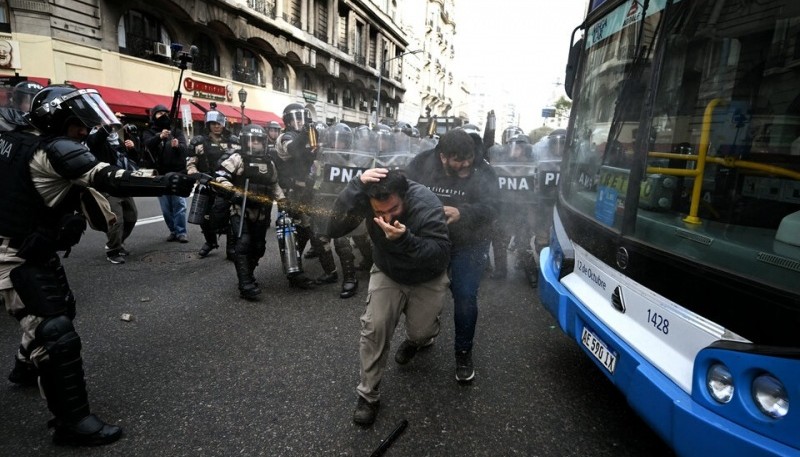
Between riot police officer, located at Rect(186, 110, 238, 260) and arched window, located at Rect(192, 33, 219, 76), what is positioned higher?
arched window, located at Rect(192, 33, 219, 76)

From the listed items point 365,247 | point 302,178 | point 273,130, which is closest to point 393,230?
point 365,247

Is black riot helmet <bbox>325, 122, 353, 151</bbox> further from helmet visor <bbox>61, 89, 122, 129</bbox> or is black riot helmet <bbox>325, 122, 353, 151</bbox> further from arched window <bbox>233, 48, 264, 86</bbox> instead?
arched window <bbox>233, 48, 264, 86</bbox>

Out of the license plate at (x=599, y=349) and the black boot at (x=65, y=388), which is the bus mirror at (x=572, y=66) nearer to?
the license plate at (x=599, y=349)

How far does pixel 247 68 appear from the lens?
2272cm

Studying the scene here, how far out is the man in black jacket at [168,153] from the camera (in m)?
6.64

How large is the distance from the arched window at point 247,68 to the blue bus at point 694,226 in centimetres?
2198

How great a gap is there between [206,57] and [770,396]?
22843mm

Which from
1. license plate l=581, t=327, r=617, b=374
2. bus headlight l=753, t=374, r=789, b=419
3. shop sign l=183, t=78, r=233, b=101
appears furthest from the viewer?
shop sign l=183, t=78, r=233, b=101

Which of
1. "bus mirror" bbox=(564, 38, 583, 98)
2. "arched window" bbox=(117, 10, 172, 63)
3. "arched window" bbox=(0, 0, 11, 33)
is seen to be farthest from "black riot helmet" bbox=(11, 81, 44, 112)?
"arched window" bbox=(117, 10, 172, 63)

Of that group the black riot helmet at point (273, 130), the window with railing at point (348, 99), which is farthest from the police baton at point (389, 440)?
the window with railing at point (348, 99)

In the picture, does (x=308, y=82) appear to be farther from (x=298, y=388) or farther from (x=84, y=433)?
(x=84, y=433)

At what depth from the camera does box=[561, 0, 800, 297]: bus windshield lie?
2248 millimetres

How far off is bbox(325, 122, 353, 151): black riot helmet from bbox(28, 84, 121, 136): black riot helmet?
3.46 m

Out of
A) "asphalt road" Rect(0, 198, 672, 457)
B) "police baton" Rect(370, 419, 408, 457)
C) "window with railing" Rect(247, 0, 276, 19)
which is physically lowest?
"asphalt road" Rect(0, 198, 672, 457)
